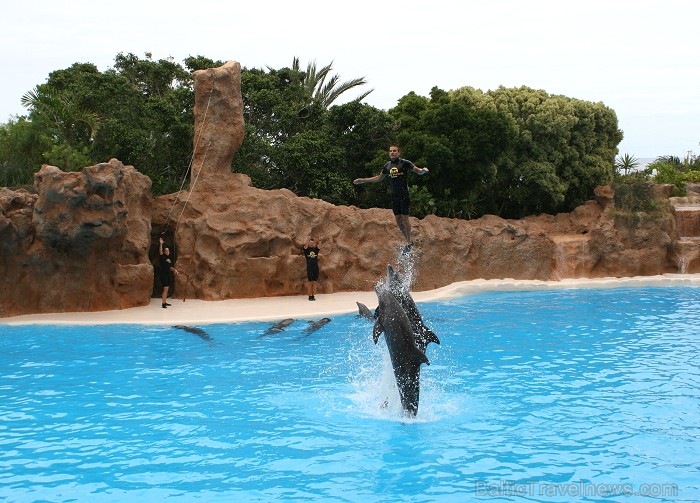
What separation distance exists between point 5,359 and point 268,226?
744 cm

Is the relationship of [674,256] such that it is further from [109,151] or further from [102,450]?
[102,450]

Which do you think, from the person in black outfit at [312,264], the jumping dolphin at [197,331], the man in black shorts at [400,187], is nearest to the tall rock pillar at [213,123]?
the person in black outfit at [312,264]

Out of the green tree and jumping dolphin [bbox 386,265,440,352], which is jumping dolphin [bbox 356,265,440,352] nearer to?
jumping dolphin [bbox 386,265,440,352]

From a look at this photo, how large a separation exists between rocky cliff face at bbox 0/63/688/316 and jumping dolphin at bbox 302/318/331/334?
3.53 metres

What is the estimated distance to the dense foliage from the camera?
20469 mm

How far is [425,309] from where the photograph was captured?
16.4 metres

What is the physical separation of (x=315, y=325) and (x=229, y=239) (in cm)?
433

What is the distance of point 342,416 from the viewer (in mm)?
8672

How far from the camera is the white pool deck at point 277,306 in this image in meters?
14.7

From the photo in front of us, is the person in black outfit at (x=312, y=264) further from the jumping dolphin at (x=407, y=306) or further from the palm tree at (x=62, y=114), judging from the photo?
the jumping dolphin at (x=407, y=306)

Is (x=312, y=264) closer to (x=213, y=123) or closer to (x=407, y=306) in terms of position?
(x=213, y=123)

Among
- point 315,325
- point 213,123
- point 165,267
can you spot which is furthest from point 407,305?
point 213,123

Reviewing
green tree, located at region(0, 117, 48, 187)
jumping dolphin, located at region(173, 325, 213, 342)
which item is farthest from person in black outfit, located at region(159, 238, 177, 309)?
green tree, located at region(0, 117, 48, 187)

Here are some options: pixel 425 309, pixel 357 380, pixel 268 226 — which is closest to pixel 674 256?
pixel 425 309
